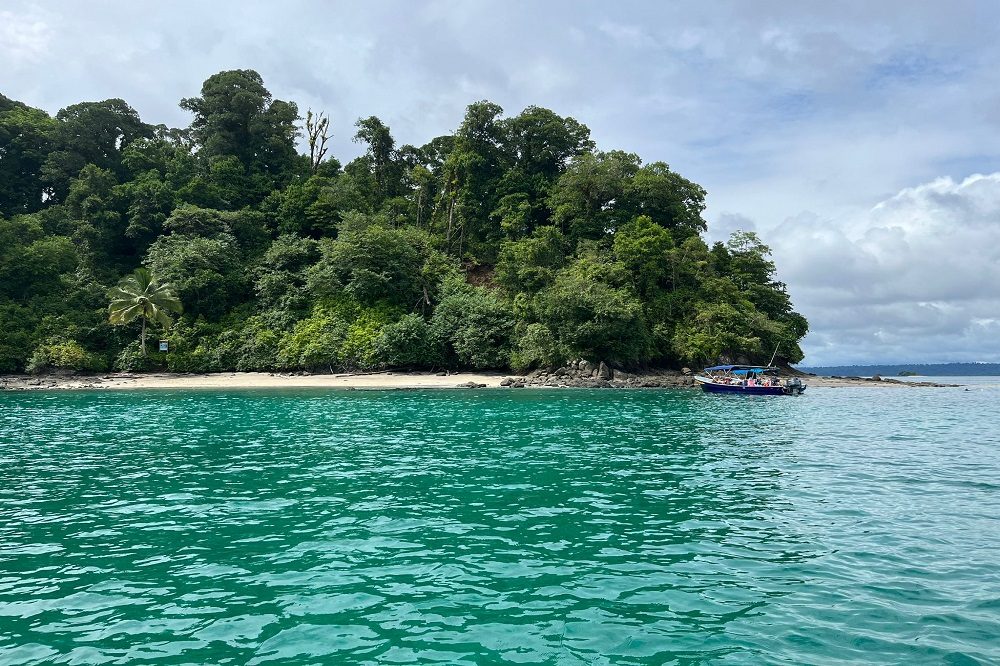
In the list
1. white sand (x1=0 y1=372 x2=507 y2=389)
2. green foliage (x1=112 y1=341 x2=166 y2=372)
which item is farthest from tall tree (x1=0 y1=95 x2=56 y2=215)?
white sand (x1=0 y1=372 x2=507 y2=389)

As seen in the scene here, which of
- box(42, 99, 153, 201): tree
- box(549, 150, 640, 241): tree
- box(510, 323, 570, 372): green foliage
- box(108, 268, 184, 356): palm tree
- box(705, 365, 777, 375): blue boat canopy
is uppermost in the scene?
box(42, 99, 153, 201): tree

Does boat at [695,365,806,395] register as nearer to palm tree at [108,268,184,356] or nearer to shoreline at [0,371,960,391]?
shoreline at [0,371,960,391]

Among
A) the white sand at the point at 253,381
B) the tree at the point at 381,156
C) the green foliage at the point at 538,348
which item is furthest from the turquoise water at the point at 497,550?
the tree at the point at 381,156

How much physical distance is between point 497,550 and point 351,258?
52.6m

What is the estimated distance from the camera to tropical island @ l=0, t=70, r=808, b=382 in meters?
53.9

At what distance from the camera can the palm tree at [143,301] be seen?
53781 mm

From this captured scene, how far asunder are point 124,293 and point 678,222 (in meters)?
59.9

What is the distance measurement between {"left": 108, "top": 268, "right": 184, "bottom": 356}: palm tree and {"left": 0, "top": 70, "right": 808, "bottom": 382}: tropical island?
19 cm

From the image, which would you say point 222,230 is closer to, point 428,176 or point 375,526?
point 428,176

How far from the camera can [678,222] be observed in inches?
2569

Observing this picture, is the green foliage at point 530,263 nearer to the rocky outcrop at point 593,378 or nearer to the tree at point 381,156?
the rocky outcrop at point 593,378

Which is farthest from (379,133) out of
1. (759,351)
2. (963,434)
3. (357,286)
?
(963,434)

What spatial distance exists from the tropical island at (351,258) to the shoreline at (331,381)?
1493 millimetres

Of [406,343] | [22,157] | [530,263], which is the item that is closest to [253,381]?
[406,343]
